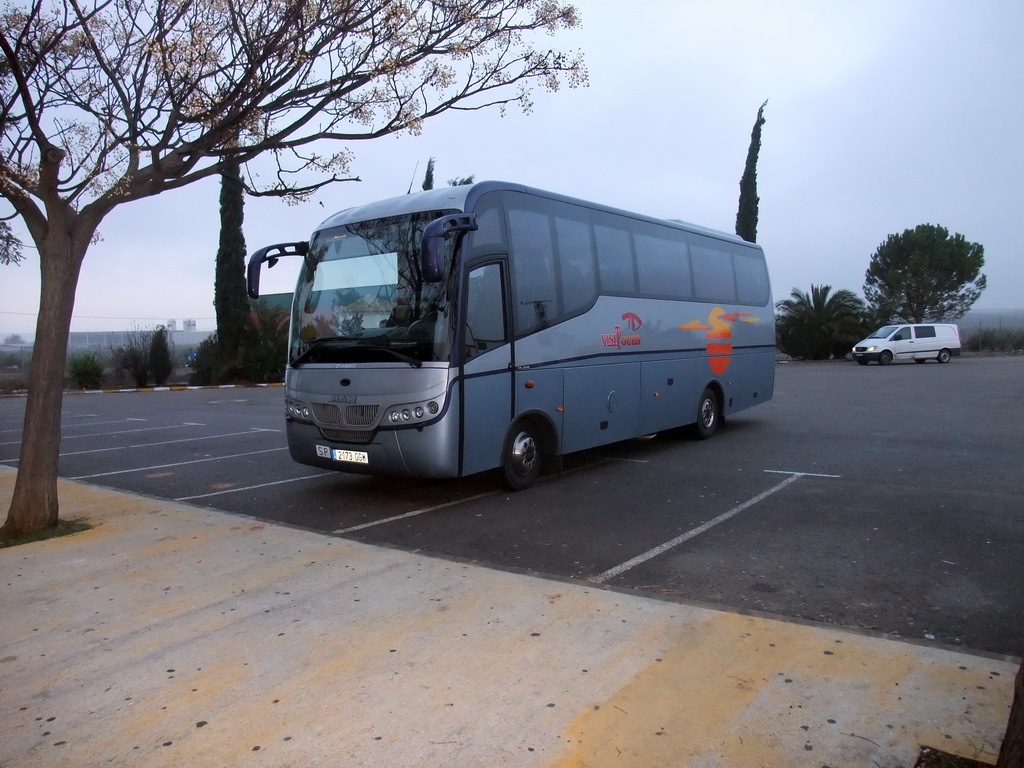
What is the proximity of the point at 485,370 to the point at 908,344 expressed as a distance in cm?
3421

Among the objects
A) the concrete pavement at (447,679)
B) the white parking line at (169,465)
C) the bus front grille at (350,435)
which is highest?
the bus front grille at (350,435)

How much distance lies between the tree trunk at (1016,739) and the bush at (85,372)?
3240cm

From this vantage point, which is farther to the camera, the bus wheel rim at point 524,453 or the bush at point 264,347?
the bush at point 264,347

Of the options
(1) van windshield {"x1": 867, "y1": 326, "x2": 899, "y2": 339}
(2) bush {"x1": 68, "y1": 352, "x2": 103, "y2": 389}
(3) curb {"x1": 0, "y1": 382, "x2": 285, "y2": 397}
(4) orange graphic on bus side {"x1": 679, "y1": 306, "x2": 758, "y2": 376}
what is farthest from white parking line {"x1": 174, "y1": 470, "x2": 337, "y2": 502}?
(1) van windshield {"x1": 867, "y1": 326, "x2": 899, "y2": 339}

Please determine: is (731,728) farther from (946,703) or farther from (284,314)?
(284,314)

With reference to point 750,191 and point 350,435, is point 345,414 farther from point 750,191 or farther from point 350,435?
point 750,191

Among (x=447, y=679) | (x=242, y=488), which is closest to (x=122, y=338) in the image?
(x=242, y=488)

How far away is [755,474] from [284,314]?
89.0 feet

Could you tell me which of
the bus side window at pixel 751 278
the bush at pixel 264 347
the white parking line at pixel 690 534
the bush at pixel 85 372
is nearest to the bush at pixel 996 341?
the bush at pixel 264 347

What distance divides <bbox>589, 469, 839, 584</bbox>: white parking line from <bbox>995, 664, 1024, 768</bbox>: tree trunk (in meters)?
3.15

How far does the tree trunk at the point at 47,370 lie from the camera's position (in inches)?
277

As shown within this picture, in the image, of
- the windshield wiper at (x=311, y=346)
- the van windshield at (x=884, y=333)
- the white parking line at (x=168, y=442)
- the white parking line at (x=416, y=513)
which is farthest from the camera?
the van windshield at (x=884, y=333)

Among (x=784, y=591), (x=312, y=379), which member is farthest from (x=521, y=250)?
(x=784, y=591)

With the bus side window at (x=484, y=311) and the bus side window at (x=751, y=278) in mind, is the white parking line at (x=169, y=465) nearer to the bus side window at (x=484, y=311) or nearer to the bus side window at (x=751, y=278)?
the bus side window at (x=484, y=311)
